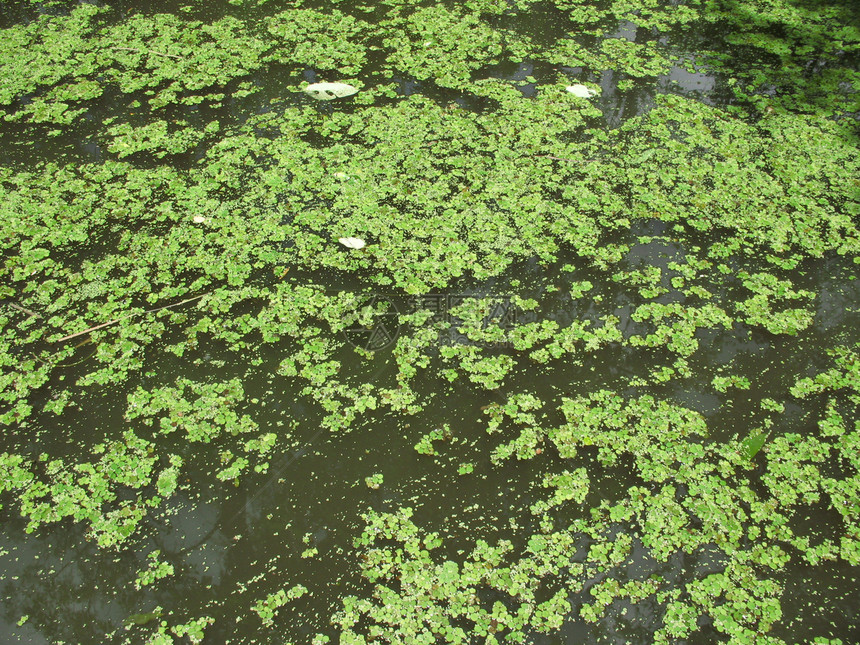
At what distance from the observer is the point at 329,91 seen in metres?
3.45

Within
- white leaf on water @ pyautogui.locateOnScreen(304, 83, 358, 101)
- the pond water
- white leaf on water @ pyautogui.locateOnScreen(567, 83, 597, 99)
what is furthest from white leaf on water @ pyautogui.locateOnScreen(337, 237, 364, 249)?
white leaf on water @ pyautogui.locateOnScreen(567, 83, 597, 99)

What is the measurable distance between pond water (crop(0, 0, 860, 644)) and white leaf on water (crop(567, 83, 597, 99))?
84 mm

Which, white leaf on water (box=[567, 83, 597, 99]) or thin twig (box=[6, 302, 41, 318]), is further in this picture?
white leaf on water (box=[567, 83, 597, 99])

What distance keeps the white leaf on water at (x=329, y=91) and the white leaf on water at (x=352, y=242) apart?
47.1 inches

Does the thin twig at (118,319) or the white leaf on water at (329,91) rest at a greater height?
the white leaf on water at (329,91)

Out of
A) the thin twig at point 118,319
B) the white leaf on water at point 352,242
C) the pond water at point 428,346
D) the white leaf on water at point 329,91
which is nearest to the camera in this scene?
the pond water at point 428,346

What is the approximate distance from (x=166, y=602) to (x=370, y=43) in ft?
11.1

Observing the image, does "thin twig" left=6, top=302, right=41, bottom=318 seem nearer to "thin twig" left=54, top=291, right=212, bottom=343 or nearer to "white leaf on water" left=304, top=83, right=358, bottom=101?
"thin twig" left=54, top=291, right=212, bottom=343

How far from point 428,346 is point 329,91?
1.91m

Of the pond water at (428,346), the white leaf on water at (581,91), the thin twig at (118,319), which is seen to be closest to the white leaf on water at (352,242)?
the pond water at (428,346)

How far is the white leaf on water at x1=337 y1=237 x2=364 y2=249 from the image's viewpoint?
2.61 meters

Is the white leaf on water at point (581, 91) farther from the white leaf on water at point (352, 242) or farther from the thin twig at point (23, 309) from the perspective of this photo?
the thin twig at point (23, 309)

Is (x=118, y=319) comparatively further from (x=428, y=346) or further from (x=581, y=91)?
(x=581, y=91)

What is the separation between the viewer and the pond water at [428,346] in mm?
1735
